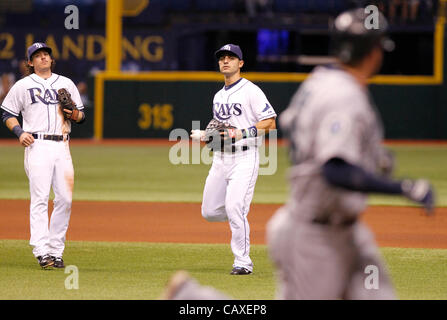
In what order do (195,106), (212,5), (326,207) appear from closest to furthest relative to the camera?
(326,207) < (195,106) < (212,5)

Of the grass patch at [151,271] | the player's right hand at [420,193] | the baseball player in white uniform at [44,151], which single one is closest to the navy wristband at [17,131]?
the baseball player in white uniform at [44,151]

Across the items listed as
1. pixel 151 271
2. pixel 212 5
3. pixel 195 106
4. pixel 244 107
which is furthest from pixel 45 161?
pixel 212 5

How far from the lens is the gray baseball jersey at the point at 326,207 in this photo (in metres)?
3.96

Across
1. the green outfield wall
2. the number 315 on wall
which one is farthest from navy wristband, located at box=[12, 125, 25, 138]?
the number 315 on wall

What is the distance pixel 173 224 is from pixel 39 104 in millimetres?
4151

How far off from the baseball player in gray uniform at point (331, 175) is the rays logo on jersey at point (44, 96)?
180 inches

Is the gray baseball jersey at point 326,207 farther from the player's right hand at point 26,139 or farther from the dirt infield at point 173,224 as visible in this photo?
the dirt infield at point 173,224

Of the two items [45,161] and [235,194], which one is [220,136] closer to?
[235,194]

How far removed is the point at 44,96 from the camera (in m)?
8.38

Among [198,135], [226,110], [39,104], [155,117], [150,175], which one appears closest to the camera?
[198,135]

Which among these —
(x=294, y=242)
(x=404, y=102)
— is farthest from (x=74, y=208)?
(x=404, y=102)

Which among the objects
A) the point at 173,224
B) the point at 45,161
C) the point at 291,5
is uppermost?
the point at 291,5

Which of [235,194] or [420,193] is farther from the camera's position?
[235,194]

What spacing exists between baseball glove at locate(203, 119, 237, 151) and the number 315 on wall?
19.3 metres
